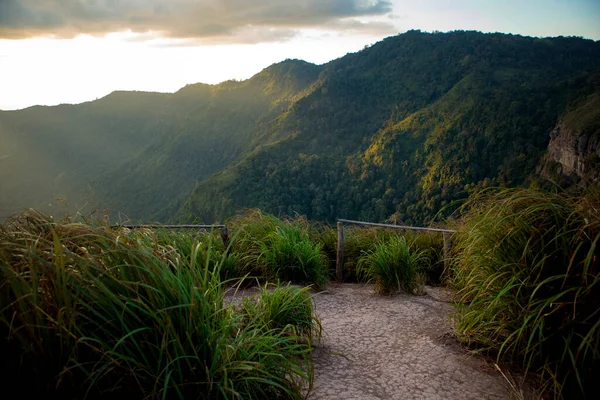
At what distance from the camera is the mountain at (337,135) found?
1838 inches

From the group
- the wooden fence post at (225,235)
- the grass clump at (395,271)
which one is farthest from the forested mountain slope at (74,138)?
the grass clump at (395,271)

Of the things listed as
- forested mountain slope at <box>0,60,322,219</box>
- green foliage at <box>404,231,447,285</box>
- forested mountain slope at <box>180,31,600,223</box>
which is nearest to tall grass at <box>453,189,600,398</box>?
green foliage at <box>404,231,447,285</box>

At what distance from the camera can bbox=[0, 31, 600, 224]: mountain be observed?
46.7 m

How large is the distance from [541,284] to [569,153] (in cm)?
4148

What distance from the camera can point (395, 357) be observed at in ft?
11.0

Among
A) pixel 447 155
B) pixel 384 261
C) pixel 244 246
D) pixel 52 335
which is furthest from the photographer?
pixel 447 155

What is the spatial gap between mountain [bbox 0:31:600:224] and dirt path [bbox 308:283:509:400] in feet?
7.30

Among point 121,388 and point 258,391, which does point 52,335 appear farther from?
point 258,391

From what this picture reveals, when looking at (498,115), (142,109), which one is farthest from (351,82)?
(142,109)

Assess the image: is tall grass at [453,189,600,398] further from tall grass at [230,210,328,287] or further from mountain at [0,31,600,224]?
mountain at [0,31,600,224]

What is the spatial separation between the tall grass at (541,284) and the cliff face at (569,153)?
34469 millimetres

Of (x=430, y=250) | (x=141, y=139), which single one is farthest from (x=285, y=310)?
(x=141, y=139)

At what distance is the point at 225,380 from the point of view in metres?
2.01

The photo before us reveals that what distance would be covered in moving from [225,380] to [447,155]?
51301 mm
